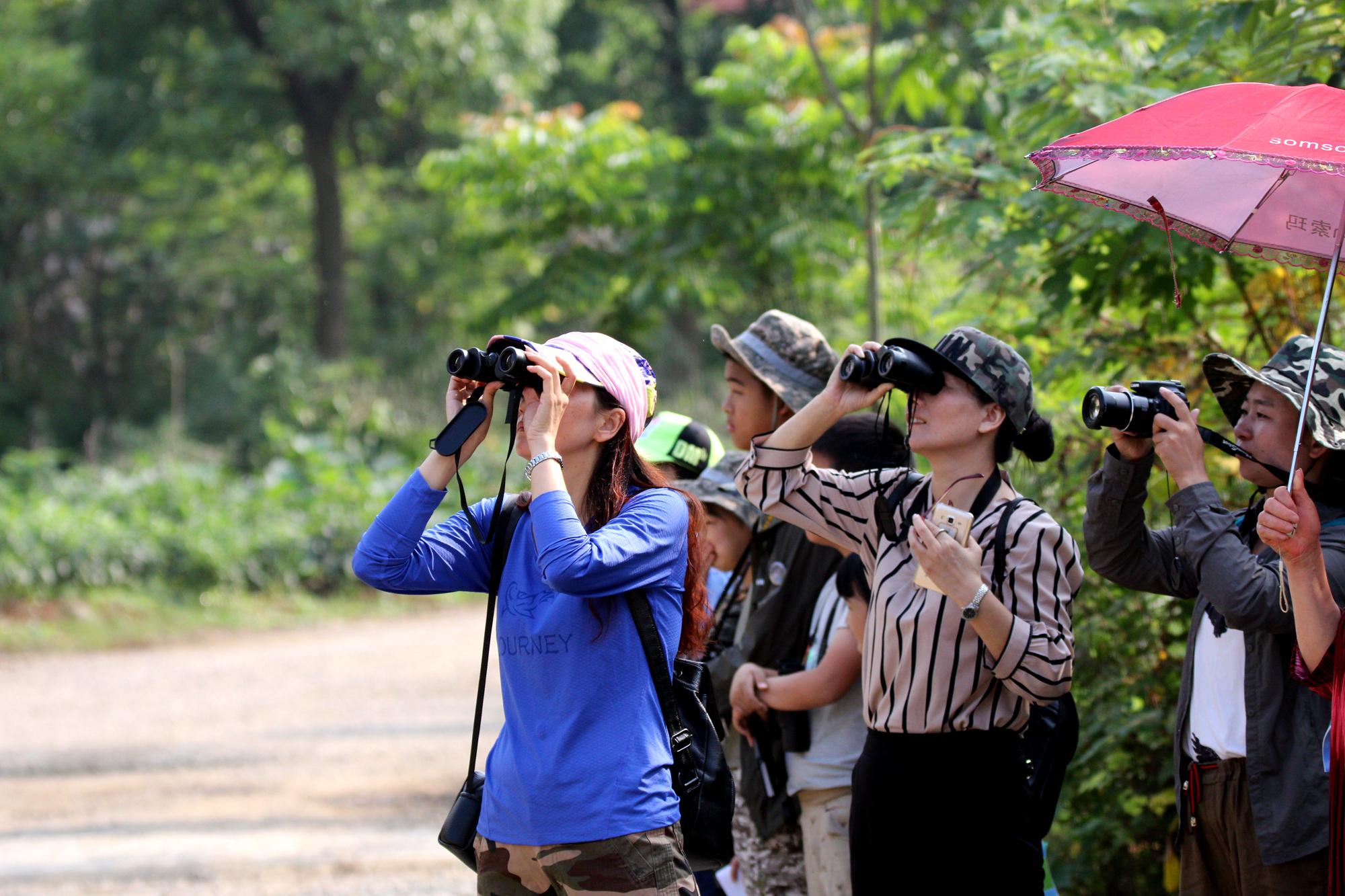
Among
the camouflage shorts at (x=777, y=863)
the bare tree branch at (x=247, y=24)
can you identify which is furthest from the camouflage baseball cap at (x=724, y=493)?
the bare tree branch at (x=247, y=24)

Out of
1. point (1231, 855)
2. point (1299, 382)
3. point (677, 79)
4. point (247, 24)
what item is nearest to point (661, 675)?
point (1231, 855)

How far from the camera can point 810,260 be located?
9445 millimetres

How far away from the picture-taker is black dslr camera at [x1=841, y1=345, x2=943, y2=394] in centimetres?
258

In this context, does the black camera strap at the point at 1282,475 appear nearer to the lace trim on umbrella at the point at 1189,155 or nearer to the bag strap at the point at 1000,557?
the bag strap at the point at 1000,557

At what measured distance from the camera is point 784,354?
3.59 m

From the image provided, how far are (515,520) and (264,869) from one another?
3.97m

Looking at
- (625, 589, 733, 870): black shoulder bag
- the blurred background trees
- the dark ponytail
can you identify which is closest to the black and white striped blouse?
the dark ponytail

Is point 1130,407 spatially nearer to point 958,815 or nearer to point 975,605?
point 975,605

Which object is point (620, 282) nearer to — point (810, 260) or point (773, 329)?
point (810, 260)

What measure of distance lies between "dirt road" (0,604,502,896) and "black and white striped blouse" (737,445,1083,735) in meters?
3.52

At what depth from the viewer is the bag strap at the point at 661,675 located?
2.44 meters

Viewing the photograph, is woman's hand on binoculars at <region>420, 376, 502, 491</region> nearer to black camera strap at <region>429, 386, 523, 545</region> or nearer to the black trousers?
black camera strap at <region>429, 386, 523, 545</region>

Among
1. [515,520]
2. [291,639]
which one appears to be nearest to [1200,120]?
[515,520]

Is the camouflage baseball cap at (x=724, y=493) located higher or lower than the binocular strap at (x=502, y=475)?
lower
